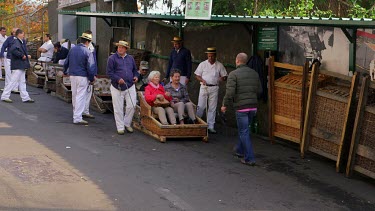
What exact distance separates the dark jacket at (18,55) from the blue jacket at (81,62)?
9.21 feet

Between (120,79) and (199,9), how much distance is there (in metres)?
1.96

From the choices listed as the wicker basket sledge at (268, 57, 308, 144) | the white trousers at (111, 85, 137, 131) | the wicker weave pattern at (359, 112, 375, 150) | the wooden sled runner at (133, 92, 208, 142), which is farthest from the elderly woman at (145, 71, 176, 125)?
the wicker weave pattern at (359, 112, 375, 150)

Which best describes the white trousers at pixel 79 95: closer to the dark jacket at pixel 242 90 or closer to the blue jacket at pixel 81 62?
the blue jacket at pixel 81 62

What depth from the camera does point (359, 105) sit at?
8.00m

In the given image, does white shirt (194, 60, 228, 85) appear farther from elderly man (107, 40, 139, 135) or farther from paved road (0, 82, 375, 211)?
elderly man (107, 40, 139, 135)

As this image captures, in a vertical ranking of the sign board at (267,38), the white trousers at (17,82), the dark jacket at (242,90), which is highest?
the sign board at (267,38)

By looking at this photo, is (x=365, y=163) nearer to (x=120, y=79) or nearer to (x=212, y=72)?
(x=212, y=72)

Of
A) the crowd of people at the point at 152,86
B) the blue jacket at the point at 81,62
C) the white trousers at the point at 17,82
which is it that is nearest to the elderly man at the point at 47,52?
the white trousers at the point at 17,82

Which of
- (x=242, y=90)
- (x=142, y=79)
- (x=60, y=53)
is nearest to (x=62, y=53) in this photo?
(x=60, y=53)

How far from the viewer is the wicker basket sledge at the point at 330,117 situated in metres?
8.39

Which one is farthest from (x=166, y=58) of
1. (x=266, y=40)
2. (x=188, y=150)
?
(x=188, y=150)

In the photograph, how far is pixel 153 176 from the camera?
7.88m

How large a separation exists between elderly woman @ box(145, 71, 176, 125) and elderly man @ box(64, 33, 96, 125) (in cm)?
147

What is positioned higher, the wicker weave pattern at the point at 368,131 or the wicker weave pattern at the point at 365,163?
the wicker weave pattern at the point at 368,131
